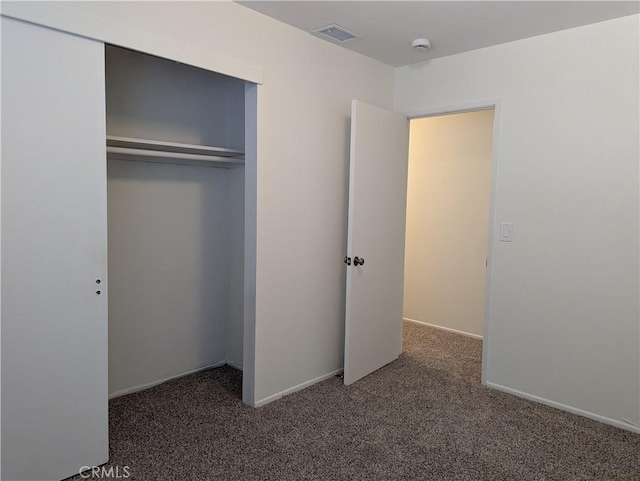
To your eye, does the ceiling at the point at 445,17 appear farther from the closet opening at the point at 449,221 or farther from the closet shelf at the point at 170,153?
the closet opening at the point at 449,221

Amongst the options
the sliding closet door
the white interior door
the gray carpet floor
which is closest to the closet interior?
the gray carpet floor

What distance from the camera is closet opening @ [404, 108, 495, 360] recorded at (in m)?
4.48

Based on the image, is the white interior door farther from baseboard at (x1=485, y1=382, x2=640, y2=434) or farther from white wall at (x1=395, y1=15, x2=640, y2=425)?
baseboard at (x1=485, y1=382, x2=640, y2=434)

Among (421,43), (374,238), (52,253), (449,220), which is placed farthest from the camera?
(449,220)

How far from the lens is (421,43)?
10.3ft

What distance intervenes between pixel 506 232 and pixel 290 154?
1565 millimetres

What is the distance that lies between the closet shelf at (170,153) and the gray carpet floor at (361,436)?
1.54 meters

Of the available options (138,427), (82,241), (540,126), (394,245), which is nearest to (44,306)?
(82,241)

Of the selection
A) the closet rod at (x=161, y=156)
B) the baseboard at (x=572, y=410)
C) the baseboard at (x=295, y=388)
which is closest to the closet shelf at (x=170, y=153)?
the closet rod at (x=161, y=156)

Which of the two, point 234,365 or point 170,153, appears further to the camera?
point 234,365

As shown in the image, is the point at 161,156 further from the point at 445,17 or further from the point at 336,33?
the point at 445,17

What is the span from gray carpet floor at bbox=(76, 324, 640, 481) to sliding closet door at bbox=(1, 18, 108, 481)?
0.40m

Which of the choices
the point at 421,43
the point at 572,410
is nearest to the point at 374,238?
the point at 421,43

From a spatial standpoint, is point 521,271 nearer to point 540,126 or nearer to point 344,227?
point 540,126
